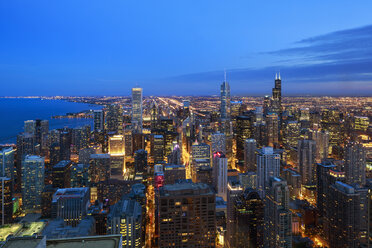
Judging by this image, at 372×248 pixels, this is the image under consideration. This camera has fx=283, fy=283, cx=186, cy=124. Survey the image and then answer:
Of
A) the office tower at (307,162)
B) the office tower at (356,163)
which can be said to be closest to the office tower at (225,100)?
the office tower at (307,162)

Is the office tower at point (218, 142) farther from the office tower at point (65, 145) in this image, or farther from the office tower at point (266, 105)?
the office tower at point (65, 145)

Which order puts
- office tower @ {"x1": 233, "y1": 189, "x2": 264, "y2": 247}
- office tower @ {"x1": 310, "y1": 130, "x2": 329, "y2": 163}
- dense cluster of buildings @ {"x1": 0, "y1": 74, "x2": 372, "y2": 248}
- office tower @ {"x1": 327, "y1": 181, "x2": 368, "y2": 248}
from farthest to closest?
office tower @ {"x1": 310, "y1": 130, "x2": 329, "y2": 163} → office tower @ {"x1": 233, "y1": 189, "x2": 264, "y2": 247} → office tower @ {"x1": 327, "y1": 181, "x2": 368, "y2": 248} → dense cluster of buildings @ {"x1": 0, "y1": 74, "x2": 372, "y2": 248}

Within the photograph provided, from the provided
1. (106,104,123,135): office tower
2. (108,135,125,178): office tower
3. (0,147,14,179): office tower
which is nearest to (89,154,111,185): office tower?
(108,135,125,178): office tower

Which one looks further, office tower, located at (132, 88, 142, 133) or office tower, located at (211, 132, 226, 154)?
office tower, located at (132, 88, 142, 133)

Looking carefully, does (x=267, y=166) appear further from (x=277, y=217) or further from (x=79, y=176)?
(x=79, y=176)

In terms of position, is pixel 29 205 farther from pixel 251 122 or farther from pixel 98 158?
pixel 251 122

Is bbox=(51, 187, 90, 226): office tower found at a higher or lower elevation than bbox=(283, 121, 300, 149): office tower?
lower

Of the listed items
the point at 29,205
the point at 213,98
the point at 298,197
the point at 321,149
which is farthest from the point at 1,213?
the point at 213,98

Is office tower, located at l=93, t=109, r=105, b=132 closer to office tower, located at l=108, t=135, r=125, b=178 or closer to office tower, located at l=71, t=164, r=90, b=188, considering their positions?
office tower, located at l=108, t=135, r=125, b=178
